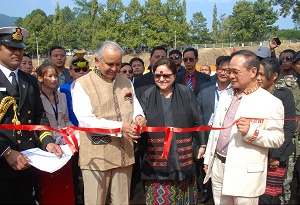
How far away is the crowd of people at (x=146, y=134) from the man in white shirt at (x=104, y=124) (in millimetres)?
11

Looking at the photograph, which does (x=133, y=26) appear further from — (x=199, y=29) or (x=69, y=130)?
(x=69, y=130)

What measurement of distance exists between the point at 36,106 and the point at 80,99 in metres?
0.54

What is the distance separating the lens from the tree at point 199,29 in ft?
200

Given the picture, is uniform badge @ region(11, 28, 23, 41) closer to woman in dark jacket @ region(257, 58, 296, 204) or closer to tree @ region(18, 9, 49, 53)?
woman in dark jacket @ region(257, 58, 296, 204)

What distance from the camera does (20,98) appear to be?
2926mm

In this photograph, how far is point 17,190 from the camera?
9.66 ft

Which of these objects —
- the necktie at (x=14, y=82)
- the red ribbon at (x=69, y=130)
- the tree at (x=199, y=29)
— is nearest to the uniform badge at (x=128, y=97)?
the red ribbon at (x=69, y=130)

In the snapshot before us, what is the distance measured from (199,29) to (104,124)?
61773mm

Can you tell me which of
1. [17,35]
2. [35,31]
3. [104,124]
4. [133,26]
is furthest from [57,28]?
[104,124]

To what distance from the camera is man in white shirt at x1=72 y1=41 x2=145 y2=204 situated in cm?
303

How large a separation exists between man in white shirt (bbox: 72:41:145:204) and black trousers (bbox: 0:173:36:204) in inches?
22.2

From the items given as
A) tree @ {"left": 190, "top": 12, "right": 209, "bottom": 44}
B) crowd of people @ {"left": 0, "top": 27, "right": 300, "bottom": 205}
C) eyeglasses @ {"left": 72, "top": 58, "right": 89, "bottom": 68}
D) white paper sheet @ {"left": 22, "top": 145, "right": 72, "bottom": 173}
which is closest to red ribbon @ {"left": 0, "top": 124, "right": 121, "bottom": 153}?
crowd of people @ {"left": 0, "top": 27, "right": 300, "bottom": 205}

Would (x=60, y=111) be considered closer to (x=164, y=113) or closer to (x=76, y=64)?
(x=76, y=64)

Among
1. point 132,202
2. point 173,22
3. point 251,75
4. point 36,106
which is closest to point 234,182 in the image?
point 251,75
